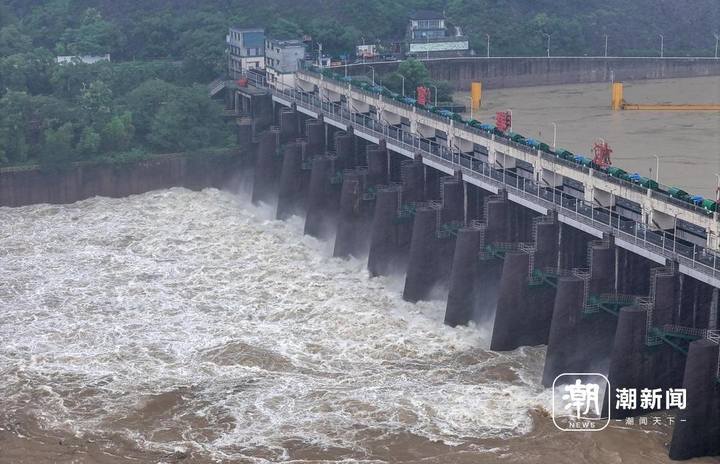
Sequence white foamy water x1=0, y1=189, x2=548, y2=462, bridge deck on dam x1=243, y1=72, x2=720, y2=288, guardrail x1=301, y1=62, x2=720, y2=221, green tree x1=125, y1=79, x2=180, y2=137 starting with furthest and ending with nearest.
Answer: green tree x1=125, y1=79, x2=180, y2=137, guardrail x1=301, y1=62, x2=720, y2=221, bridge deck on dam x1=243, y1=72, x2=720, y2=288, white foamy water x1=0, y1=189, x2=548, y2=462

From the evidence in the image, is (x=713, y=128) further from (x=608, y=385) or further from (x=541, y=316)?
(x=608, y=385)

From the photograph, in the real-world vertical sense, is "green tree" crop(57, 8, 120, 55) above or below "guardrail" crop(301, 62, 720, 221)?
above

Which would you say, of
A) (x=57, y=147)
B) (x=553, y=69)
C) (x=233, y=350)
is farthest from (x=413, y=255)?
(x=553, y=69)

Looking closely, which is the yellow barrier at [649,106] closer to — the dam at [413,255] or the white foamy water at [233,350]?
the dam at [413,255]

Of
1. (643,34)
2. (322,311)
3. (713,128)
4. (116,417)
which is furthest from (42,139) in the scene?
(643,34)

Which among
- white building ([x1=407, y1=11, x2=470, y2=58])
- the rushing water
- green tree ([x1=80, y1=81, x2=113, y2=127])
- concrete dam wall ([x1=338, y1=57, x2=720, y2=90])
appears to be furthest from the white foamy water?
white building ([x1=407, y1=11, x2=470, y2=58])

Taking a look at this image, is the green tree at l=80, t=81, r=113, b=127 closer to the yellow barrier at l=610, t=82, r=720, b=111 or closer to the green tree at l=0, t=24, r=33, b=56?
the green tree at l=0, t=24, r=33, b=56

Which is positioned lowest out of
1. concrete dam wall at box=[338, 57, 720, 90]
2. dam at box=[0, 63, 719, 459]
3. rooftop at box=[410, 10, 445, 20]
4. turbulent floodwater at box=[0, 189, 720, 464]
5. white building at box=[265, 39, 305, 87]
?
turbulent floodwater at box=[0, 189, 720, 464]
